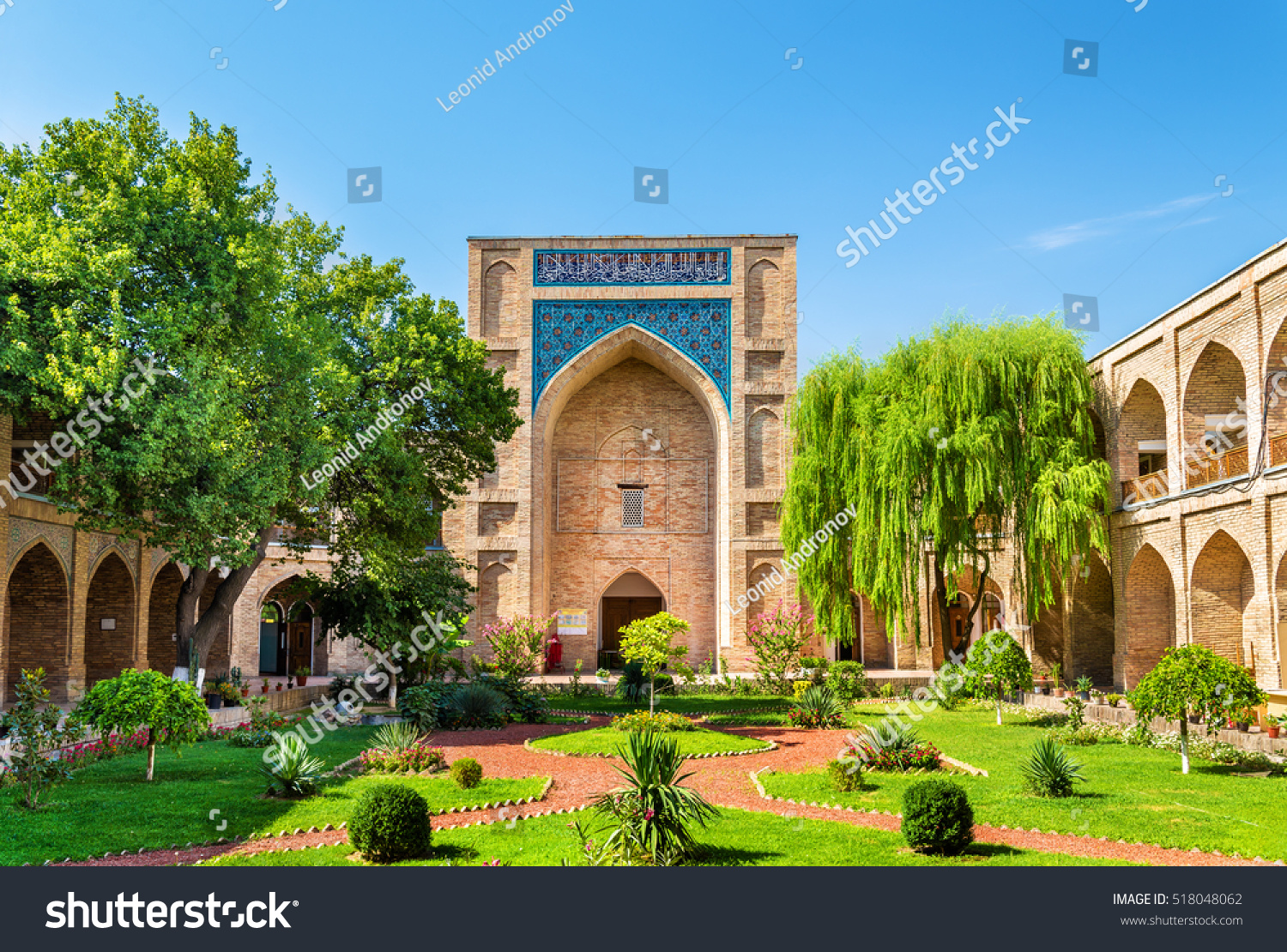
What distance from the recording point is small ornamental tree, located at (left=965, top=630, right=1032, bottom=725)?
17172mm

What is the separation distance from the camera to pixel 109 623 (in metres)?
20.2

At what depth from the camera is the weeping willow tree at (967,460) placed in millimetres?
18984

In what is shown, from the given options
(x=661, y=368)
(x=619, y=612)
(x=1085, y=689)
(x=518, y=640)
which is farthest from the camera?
(x=619, y=612)

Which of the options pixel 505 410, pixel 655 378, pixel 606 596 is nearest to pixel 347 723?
pixel 505 410

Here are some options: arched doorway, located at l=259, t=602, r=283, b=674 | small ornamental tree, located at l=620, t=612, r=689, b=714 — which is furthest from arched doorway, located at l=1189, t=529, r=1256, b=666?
arched doorway, located at l=259, t=602, r=283, b=674

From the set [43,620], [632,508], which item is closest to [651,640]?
[43,620]

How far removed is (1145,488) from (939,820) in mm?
14348

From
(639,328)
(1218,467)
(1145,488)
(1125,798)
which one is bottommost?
(1125,798)

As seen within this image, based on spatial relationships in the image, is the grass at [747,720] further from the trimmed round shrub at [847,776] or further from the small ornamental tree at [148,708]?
the small ornamental tree at [148,708]

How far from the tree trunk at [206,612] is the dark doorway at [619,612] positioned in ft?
43.8

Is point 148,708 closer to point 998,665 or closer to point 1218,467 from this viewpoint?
point 998,665

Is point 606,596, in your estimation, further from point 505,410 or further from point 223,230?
point 223,230

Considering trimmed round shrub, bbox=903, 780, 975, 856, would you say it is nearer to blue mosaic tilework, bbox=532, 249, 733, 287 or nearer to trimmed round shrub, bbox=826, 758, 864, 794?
trimmed round shrub, bbox=826, 758, 864, 794

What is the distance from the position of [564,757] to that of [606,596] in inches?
620
